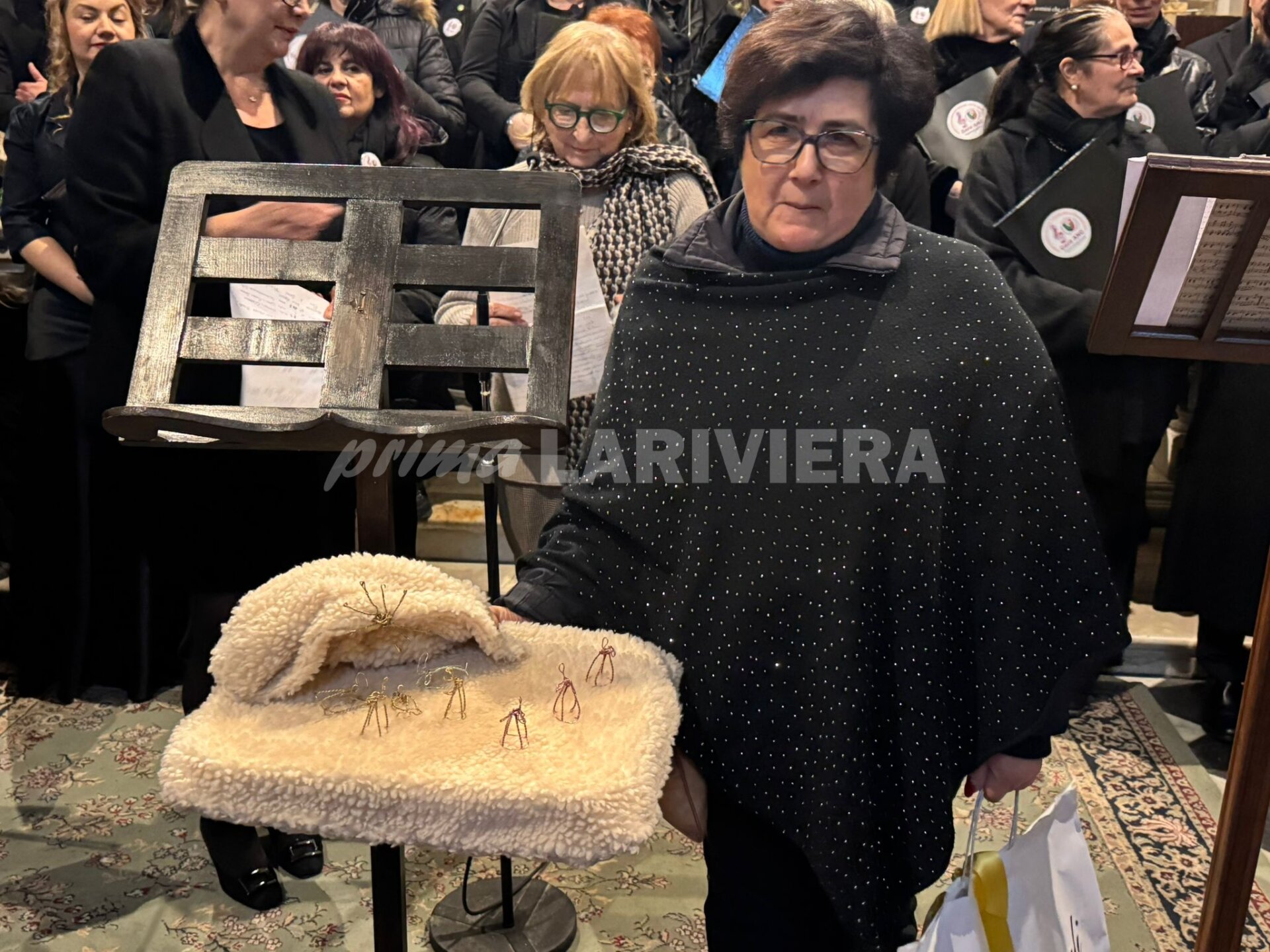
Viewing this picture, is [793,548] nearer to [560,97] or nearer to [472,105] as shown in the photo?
[560,97]

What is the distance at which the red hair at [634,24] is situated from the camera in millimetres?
2850

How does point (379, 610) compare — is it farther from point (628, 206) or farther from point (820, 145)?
point (628, 206)

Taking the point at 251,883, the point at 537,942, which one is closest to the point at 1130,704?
the point at 537,942

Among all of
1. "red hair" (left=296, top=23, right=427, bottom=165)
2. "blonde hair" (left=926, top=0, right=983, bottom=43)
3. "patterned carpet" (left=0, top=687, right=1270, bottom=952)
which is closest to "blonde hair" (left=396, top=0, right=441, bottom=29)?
"red hair" (left=296, top=23, right=427, bottom=165)

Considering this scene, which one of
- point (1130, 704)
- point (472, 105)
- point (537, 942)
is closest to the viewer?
point (537, 942)

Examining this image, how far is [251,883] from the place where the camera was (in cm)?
225

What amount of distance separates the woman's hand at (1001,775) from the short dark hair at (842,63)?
72 centimetres

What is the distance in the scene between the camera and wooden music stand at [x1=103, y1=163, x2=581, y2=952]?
1.39m

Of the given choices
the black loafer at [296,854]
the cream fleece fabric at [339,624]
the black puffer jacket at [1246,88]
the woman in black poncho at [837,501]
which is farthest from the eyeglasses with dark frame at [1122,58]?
the black loafer at [296,854]

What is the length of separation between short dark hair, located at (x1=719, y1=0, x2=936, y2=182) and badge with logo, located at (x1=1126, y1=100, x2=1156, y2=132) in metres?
1.79

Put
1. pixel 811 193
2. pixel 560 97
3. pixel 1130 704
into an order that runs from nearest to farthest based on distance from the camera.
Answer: pixel 811 193
pixel 560 97
pixel 1130 704

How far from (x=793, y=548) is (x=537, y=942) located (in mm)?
1160

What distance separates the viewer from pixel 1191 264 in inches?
56.1

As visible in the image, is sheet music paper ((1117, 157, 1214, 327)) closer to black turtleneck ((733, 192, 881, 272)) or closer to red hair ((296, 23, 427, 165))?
black turtleneck ((733, 192, 881, 272))
